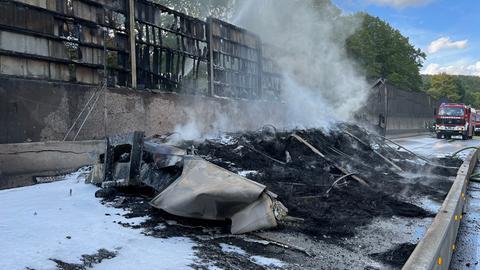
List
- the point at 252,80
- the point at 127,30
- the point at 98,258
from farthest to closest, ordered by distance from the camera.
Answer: the point at 252,80 < the point at 127,30 < the point at 98,258

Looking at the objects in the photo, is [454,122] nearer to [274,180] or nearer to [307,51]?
[307,51]

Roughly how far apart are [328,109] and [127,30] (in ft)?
32.5

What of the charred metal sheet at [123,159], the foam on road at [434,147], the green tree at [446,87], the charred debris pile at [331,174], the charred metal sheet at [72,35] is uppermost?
the green tree at [446,87]

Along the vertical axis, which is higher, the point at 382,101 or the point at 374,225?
the point at 382,101

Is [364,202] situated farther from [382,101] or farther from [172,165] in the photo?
[382,101]

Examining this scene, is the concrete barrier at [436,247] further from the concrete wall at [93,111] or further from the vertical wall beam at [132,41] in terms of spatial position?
the vertical wall beam at [132,41]

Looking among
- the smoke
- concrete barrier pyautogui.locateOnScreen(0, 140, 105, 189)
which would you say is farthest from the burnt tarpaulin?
the smoke

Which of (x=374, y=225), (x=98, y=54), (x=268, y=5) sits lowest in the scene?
(x=374, y=225)

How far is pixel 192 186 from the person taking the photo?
15.2ft

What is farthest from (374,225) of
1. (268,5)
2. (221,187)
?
(268,5)

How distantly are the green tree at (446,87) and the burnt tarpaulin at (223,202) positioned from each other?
394 ft

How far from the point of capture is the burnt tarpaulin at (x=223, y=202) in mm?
4418

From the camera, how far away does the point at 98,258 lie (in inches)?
136

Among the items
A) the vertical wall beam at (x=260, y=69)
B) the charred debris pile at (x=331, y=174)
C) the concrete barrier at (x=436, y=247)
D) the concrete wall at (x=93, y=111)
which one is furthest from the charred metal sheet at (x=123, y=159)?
the vertical wall beam at (x=260, y=69)
